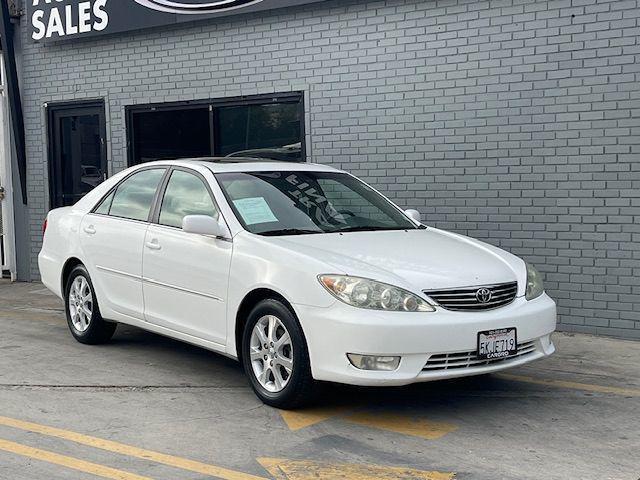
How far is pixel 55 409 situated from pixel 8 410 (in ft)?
0.94

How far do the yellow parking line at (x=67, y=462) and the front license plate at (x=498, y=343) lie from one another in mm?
2072

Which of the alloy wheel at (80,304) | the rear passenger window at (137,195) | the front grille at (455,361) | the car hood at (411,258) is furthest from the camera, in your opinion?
the alloy wheel at (80,304)

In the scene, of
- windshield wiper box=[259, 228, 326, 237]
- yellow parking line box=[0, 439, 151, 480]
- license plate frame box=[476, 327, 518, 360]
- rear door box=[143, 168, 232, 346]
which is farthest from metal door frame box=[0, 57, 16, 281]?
license plate frame box=[476, 327, 518, 360]

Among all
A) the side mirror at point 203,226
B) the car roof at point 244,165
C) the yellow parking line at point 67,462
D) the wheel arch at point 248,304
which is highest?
the car roof at point 244,165

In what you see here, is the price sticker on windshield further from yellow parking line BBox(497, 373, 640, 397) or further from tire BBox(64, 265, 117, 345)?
yellow parking line BBox(497, 373, 640, 397)

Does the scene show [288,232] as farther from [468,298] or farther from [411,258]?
[468,298]

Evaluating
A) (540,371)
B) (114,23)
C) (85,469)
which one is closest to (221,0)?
(114,23)

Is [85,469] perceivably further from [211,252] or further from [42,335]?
[42,335]

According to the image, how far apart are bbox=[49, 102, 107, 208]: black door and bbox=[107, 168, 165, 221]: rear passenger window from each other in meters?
4.55

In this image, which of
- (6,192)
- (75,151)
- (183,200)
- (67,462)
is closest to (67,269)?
(183,200)

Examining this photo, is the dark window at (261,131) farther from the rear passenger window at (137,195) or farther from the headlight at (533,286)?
the headlight at (533,286)

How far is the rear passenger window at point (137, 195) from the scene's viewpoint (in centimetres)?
696

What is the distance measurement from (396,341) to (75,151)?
26.8 ft

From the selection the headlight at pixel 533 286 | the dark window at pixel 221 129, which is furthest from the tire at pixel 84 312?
the headlight at pixel 533 286
